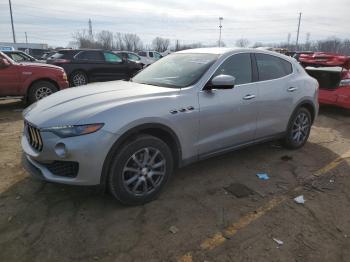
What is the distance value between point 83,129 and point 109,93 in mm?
764

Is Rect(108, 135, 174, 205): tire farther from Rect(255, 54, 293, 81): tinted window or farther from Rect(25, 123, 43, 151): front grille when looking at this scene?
Rect(255, 54, 293, 81): tinted window

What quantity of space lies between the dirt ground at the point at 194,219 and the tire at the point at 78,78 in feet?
29.2

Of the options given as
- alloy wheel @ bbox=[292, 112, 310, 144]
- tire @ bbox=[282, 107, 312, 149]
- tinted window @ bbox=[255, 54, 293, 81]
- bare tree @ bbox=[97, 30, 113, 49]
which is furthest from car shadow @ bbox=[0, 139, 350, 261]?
bare tree @ bbox=[97, 30, 113, 49]

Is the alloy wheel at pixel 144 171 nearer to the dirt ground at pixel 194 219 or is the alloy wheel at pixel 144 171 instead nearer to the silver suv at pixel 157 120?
the silver suv at pixel 157 120

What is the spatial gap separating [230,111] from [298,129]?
6.40ft

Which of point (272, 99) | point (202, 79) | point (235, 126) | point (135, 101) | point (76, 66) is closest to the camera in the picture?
point (135, 101)

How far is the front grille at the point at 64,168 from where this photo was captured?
3.18m

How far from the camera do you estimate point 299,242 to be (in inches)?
122

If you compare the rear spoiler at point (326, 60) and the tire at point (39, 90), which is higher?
the rear spoiler at point (326, 60)

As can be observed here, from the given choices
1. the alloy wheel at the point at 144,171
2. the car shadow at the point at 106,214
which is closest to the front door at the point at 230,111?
the car shadow at the point at 106,214

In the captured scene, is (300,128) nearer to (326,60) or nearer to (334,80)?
(334,80)

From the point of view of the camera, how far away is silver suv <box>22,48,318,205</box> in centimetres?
319

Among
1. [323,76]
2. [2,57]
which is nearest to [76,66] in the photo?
[2,57]

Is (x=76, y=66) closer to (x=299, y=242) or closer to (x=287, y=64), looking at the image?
(x=287, y=64)
